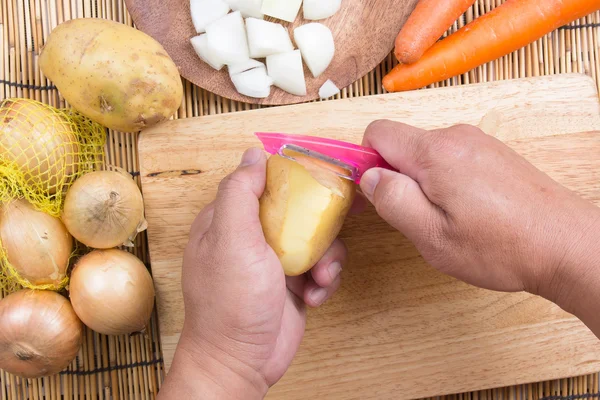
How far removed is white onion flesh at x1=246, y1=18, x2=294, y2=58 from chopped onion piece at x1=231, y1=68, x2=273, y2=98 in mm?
47

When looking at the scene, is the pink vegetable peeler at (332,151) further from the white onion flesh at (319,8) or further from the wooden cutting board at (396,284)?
the white onion flesh at (319,8)

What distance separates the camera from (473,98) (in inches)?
45.2

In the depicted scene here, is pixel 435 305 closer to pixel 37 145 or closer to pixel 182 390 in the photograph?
pixel 182 390

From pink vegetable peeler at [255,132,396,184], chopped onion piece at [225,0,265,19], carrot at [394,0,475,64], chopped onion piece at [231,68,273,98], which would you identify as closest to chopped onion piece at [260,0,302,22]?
chopped onion piece at [225,0,265,19]

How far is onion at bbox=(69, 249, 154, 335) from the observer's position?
1035mm

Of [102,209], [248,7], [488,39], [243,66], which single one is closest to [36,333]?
[102,209]

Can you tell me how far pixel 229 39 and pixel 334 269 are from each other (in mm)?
534

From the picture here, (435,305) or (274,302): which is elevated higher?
(274,302)

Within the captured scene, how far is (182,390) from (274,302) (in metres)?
0.21

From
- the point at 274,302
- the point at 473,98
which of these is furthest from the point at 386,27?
the point at 274,302

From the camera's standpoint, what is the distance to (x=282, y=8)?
120cm

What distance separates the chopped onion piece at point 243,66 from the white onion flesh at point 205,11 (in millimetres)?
103

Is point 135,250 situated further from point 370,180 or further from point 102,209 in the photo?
point 370,180

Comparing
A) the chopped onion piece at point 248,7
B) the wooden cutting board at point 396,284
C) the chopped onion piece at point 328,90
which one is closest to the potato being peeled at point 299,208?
the wooden cutting board at point 396,284
